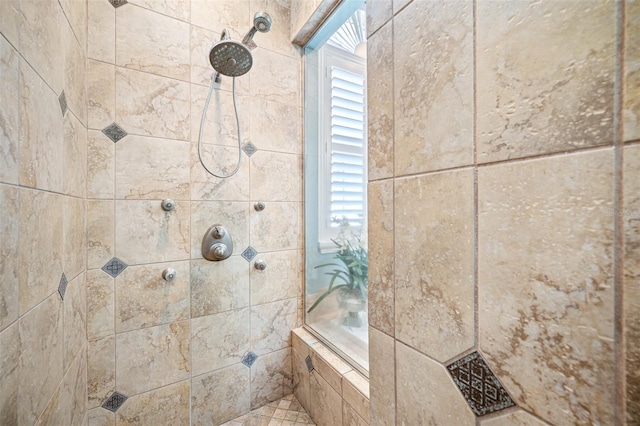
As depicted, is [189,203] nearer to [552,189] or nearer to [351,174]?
[351,174]

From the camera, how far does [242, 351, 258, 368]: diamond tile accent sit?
122 centimetres

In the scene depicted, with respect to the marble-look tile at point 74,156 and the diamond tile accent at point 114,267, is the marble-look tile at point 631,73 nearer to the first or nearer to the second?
the marble-look tile at point 74,156

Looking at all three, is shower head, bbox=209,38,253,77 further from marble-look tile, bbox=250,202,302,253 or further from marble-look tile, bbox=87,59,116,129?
marble-look tile, bbox=250,202,302,253

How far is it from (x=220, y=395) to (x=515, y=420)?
4.07 ft

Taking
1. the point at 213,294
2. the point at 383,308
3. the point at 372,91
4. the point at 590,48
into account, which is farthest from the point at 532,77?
the point at 213,294

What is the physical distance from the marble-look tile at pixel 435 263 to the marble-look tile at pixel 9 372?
2.38 ft

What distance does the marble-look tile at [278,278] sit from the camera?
49.7 inches

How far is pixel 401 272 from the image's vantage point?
0.49 metres

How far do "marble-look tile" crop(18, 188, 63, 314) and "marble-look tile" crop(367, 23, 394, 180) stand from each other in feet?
2.47

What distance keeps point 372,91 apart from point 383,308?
48 centimetres

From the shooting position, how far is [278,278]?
1.32m

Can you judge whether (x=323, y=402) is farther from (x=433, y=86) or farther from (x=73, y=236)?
(x=433, y=86)

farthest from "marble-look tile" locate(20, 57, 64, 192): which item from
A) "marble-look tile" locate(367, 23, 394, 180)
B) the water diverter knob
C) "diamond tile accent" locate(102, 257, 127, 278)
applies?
"marble-look tile" locate(367, 23, 394, 180)

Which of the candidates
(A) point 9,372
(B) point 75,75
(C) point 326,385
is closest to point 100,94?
(B) point 75,75
